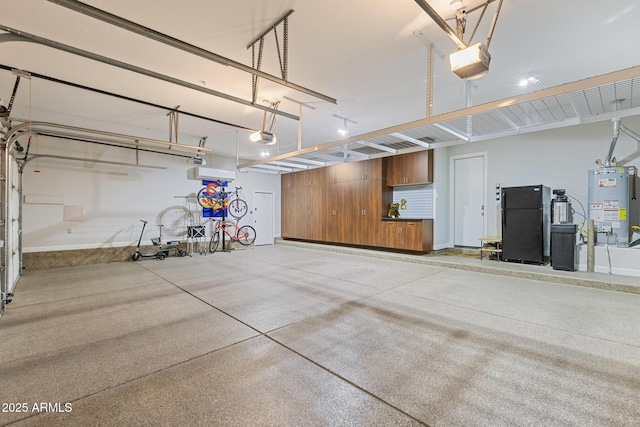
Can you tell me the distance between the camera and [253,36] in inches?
121

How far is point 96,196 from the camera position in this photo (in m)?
7.02

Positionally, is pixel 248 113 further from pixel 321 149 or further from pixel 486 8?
pixel 486 8

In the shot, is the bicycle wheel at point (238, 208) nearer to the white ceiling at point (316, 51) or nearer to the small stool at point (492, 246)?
the white ceiling at point (316, 51)

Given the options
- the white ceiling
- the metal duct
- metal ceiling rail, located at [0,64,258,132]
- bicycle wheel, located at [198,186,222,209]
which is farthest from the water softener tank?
bicycle wheel, located at [198,186,222,209]

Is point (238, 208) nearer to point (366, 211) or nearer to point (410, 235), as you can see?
point (366, 211)

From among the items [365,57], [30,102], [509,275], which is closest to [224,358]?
[365,57]

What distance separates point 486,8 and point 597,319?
352cm

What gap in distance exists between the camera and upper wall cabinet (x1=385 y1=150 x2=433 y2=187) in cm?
716

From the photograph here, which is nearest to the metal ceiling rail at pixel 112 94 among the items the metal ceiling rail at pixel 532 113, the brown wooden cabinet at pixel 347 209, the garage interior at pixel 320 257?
the garage interior at pixel 320 257

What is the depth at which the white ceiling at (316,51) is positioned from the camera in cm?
263

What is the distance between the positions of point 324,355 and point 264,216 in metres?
8.74

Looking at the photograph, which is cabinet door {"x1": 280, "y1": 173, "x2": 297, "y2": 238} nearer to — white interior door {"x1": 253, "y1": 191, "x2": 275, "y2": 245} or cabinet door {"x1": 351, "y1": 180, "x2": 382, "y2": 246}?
white interior door {"x1": 253, "y1": 191, "x2": 275, "y2": 245}

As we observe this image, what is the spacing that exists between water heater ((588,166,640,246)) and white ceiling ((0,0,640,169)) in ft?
7.10

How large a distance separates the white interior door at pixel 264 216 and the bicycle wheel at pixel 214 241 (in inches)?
63.4
